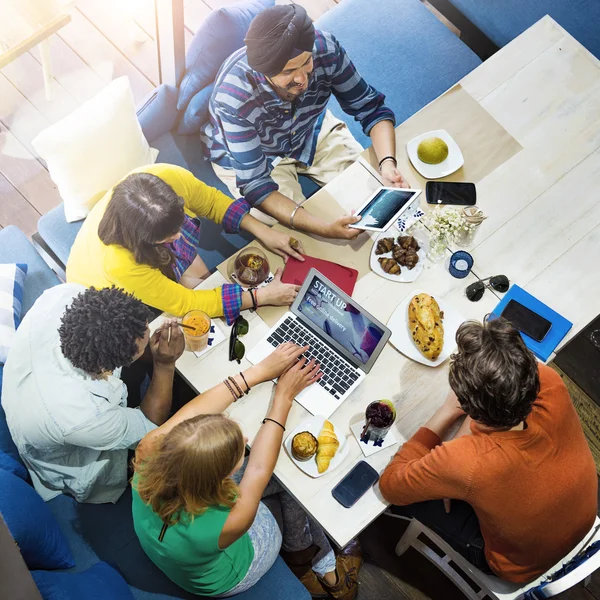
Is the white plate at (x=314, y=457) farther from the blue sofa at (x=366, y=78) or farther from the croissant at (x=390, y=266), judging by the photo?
the blue sofa at (x=366, y=78)

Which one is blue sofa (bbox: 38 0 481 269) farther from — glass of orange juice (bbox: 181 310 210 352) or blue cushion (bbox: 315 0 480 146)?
glass of orange juice (bbox: 181 310 210 352)

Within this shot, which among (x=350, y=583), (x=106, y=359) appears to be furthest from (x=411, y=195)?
(x=350, y=583)

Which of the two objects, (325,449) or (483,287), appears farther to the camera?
(483,287)

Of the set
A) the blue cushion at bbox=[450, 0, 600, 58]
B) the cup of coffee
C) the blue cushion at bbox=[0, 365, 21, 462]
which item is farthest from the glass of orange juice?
the blue cushion at bbox=[450, 0, 600, 58]

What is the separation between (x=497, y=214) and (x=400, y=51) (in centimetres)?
115

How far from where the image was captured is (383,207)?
215 centimetres

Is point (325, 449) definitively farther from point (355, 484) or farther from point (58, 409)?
point (58, 409)

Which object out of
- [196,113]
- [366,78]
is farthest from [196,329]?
[366,78]

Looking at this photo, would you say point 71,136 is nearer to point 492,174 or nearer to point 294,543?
point 492,174

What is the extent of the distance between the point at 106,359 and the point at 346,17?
2105mm

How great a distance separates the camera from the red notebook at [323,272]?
217 cm

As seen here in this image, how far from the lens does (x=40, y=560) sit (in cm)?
192

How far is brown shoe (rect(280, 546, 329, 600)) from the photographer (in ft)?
7.74

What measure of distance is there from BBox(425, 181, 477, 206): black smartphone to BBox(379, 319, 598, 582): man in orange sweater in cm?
60
